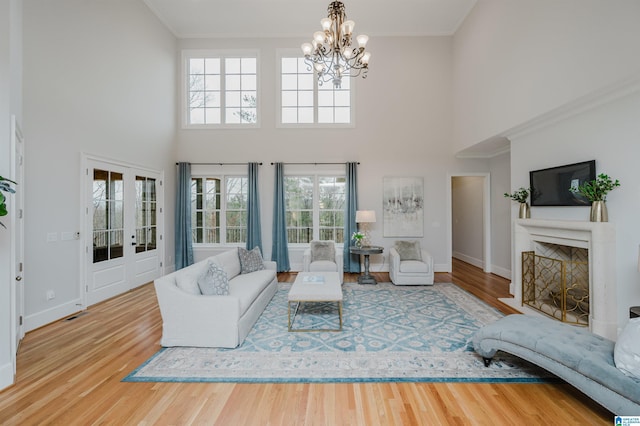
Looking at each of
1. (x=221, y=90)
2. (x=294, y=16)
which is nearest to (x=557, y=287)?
(x=294, y=16)

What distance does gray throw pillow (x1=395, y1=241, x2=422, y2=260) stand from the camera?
220 inches

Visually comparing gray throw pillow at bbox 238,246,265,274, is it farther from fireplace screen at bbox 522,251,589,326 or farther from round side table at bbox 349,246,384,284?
fireplace screen at bbox 522,251,589,326

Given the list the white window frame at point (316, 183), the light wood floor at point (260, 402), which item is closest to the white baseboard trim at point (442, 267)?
the white window frame at point (316, 183)

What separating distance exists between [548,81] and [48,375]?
6236 millimetres

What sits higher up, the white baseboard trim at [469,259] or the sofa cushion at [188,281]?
the sofa cushion at [188,281]

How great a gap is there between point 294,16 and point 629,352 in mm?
6854

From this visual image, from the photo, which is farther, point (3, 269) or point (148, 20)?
point (148, 20)

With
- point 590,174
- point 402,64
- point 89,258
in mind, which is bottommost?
point 89,258

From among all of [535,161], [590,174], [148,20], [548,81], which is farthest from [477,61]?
[148,20]

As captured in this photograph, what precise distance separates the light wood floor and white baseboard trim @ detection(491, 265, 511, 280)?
388 cm

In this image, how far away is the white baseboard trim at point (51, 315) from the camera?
Result: 3260 millimetres

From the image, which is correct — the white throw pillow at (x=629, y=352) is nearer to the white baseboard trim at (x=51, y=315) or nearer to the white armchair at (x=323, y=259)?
the white armchair at (x=323, y=259)

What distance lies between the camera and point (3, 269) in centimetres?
225

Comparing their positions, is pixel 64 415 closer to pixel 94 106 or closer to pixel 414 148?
pixel 94 106
